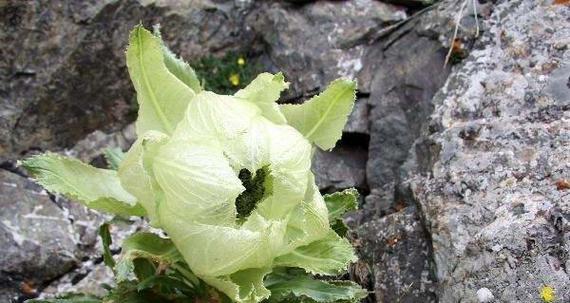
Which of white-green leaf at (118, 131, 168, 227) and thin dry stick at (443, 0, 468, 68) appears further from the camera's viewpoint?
thin dry stick at (443, 0, 468, 68)

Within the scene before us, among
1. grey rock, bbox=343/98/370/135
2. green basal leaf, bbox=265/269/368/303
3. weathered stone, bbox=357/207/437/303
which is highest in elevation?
grey rock, bbox=343/98/370/135

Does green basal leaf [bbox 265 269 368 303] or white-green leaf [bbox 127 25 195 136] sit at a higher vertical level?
white-green leaf [bbox 127 25 195 136]

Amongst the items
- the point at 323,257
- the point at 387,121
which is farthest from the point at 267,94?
the point at 387,121

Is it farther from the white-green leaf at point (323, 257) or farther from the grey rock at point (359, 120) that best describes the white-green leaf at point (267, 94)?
the grey rock at point (359, 120)

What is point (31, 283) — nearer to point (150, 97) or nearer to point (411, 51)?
point (150, 97)

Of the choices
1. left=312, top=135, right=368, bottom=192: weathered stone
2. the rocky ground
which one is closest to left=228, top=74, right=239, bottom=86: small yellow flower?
the rocky ground

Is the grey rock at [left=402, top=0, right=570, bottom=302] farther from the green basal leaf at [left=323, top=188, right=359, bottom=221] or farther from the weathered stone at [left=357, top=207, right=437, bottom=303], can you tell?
the green basal leaf at [left=323, top=188, right=359, bottom=221]

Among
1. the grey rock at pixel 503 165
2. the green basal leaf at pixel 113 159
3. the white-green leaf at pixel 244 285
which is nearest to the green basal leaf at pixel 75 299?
the green basal leaf at pixel 113 159

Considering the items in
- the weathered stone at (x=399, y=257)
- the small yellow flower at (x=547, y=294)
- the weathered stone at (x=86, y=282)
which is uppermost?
the small yellow flower at (x=547, y=294)
